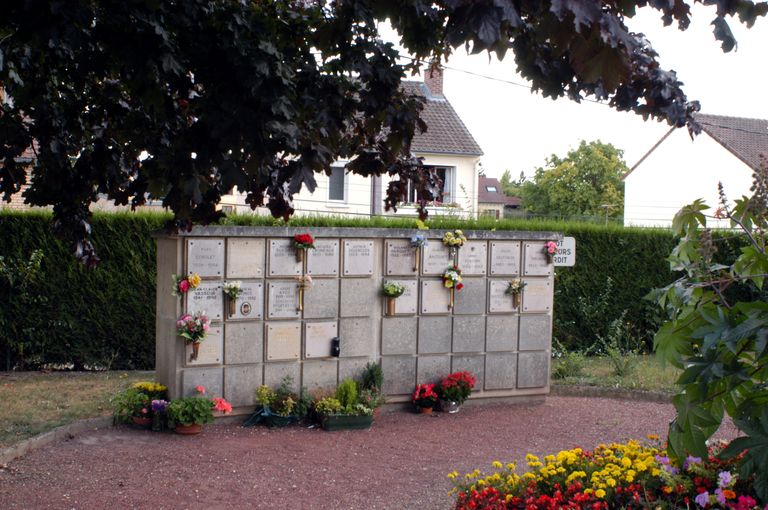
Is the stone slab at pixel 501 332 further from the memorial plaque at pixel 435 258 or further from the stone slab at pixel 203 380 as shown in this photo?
the stone slab at pixel 203 380

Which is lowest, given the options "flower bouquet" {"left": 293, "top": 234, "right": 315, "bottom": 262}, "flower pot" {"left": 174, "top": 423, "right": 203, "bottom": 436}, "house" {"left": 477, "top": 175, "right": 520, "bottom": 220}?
"flower pot" {"left": 174, "top": 423, "right": 203, "bottom": 436}

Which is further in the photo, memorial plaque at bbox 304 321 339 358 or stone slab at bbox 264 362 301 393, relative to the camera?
memorial plaque at bbox 304 321 339 358

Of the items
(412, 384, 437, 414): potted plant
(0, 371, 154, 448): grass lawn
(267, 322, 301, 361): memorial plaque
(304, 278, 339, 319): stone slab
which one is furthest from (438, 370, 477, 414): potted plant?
(0, 371, 154, 448): grass lawn

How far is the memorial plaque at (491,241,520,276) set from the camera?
919 centimetres

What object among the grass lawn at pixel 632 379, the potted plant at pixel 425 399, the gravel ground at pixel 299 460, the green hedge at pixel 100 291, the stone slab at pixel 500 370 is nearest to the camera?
the gravel ground at pixel 299 460

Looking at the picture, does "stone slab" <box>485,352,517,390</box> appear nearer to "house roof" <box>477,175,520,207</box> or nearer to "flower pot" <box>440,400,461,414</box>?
"flower pot" <box>440,400,461,414</box>

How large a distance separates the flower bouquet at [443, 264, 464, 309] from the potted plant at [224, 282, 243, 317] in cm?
232

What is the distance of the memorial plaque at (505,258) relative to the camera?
Result: 919 cm

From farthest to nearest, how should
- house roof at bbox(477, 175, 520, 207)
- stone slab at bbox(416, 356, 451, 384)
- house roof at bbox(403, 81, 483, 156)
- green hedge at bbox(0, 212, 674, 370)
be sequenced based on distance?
house roof at bbox(477, 175, 520, 207)
house roof at bbox(403, 81, 483, 156)
green hedge at bbox(0, 212, 674, 370)
stone slab at bbox(416, 356, 451, 384)

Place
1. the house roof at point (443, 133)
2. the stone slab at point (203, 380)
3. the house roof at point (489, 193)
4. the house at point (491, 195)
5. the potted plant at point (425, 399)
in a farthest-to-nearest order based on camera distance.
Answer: the house roof at point (489, 193) → the house at point (491, 195) → the house roof at point (443, 133) → the potted plant at point (425, 399) → the stone slab at point (203, 380)

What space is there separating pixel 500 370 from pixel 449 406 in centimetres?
88

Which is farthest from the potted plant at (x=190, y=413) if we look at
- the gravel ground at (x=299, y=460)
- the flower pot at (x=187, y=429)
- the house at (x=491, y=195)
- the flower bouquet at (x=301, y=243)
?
the house at (x=491, y=195)

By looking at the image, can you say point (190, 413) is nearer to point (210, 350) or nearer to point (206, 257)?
point (210, 350)

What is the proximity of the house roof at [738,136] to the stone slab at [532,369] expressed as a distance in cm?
1968
